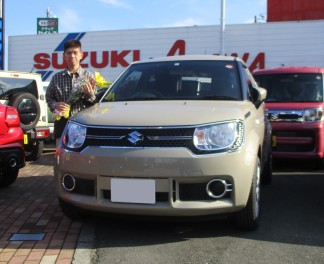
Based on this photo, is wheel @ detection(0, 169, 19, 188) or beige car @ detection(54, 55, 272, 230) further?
wheel @ detection(0, 169, 19, 188)

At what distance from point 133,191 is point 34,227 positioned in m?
1.29

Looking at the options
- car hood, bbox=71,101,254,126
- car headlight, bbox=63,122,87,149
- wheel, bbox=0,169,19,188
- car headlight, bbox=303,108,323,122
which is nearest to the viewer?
car hood, bbox=71,101,254,126

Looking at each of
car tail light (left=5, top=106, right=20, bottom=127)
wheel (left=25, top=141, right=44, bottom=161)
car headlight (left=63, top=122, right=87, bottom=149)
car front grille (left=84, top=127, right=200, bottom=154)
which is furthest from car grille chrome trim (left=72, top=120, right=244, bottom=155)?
wheel (left=25, top=141, right=44, bottom=161)

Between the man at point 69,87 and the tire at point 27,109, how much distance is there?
2.70 metres

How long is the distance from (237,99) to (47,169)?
4581mm

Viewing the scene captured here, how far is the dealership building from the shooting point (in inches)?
675

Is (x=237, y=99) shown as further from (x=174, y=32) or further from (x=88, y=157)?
(x=174, y=32)

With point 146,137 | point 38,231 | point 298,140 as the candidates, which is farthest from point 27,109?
point 146,137

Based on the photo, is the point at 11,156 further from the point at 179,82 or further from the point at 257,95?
the point at 257,95

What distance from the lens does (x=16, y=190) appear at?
6.12m

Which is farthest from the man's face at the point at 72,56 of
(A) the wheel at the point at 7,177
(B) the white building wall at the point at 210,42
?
(B) the white building wall at the point at 210,42

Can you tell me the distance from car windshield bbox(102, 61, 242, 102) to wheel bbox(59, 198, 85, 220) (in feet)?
3.89

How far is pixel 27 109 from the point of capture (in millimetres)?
7801

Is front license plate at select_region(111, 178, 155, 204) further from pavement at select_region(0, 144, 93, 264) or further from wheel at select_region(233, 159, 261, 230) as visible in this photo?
wheel at select_region(233, 159, 261, 230)
